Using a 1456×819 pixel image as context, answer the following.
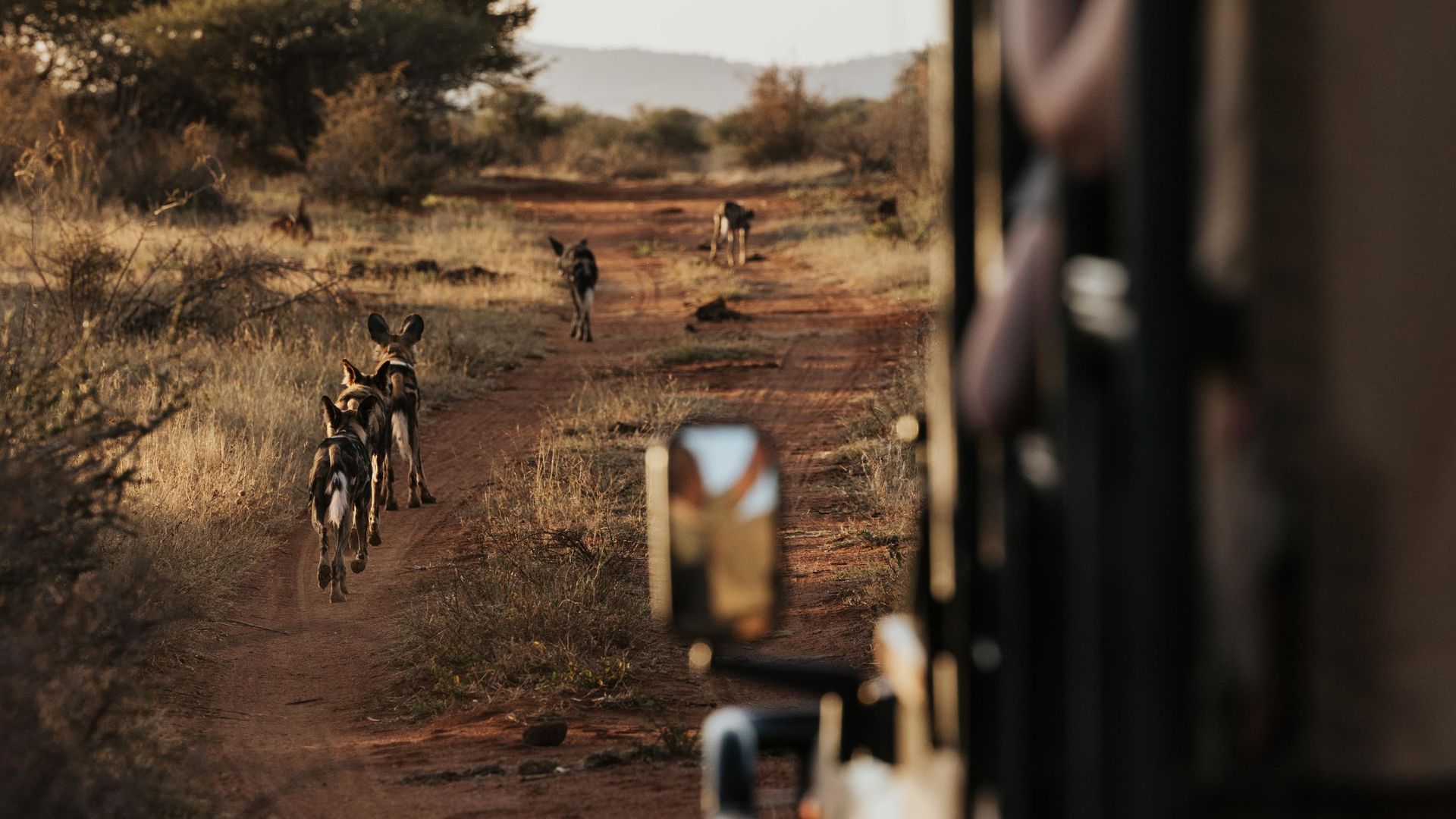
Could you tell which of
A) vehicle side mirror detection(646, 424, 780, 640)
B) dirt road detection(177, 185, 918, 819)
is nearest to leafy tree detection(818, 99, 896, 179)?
dirt road detection(177, 185, 918, 819)

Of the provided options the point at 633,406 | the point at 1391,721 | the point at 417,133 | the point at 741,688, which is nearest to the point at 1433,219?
the point at 1391,721

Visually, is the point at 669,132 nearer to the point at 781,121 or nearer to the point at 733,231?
the point at 781,121

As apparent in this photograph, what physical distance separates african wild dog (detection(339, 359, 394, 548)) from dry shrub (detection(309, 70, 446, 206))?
2171 cm

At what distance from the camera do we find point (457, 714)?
5688 millimetres

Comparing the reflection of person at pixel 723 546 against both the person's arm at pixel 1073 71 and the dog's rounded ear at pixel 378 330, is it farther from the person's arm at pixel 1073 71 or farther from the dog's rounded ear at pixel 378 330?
the dog's rounded ear at pixel 378 330

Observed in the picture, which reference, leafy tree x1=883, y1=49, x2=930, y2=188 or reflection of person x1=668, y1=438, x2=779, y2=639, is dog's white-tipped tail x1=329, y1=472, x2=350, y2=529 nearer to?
reflection of person x1=668, y1=438, x2=779, y2=639

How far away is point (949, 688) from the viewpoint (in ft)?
6.03

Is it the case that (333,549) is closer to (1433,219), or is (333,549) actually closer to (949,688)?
(949,688)

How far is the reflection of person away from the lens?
186cm

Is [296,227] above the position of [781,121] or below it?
below

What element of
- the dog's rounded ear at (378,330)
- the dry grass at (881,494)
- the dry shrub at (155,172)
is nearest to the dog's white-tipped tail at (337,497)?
the dog's rounded ear at (378,330)

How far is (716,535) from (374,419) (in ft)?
20.5

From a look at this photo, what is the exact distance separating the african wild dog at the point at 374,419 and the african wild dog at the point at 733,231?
1319cm

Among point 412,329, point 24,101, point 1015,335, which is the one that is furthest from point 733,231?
point 1015,335
